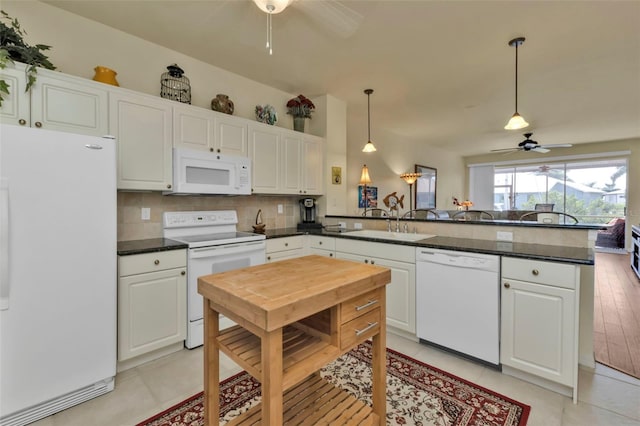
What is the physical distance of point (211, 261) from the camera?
2.45 meters

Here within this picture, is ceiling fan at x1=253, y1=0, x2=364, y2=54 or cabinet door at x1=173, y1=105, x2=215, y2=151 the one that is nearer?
ceiling fan at x1=253, y1=0, x2=364, y2=54

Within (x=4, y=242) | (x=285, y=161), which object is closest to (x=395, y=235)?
(x=285, y=161)

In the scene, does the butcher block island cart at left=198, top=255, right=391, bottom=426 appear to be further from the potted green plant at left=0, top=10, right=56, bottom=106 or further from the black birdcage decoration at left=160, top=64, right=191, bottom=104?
the black birdcage decoration at left=160, top=64, right=191, bottom=104

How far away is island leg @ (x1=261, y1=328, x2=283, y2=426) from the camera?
96 centimetres

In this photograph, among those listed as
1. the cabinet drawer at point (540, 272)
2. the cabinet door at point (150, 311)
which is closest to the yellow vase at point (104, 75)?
the cabinet door at point (150, 311)

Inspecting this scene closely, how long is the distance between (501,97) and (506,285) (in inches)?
130

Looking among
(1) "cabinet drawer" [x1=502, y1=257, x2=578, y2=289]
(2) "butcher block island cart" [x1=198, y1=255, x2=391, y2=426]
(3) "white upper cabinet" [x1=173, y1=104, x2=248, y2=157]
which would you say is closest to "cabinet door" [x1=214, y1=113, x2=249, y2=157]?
(3) "white upper cabinet" [x1=173, y1=104, x2=248, y2=157]

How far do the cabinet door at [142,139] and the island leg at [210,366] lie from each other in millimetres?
1575

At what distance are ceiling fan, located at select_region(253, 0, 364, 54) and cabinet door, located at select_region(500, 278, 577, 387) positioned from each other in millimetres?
2085

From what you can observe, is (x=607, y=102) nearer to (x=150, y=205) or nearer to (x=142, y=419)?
(x=150, y=205)

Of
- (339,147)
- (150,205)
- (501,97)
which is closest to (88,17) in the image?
(150,205)

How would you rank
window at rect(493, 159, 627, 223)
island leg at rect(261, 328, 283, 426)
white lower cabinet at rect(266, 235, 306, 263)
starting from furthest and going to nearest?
1. window at rect(493, 159, 627, 223)
2. white lower cabinet at rect(266, 235, 306, 263)
3. island leg at rect(261, 328, 283, 426)

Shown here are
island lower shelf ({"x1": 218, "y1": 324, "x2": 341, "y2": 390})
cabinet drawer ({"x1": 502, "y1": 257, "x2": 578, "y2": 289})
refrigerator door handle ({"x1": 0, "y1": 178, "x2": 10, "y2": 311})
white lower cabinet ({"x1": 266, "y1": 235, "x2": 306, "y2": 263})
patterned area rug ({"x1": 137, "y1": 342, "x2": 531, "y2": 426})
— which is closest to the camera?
island lower shelf ({"x1": 218, "y1": 324, "x2": 341, "y2": 390})

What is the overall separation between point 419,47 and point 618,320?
135 inches
